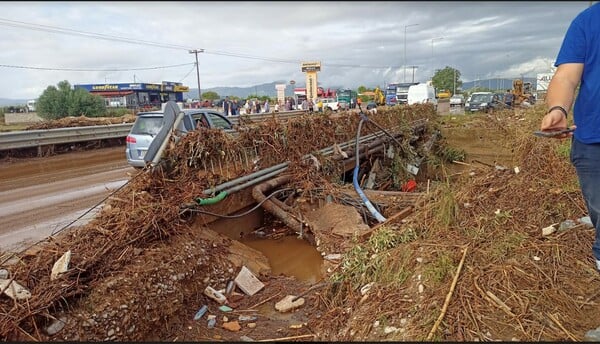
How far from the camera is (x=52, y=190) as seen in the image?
9.43 meters

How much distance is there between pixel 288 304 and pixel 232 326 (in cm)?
65

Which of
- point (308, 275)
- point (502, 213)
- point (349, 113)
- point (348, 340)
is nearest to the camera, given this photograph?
point (348, 340)

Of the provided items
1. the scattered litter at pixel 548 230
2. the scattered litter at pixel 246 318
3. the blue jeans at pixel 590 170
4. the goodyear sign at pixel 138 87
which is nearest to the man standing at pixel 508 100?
the scattered litter at pixel 548 230

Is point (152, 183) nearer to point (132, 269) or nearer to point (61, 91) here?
point (132, 269)

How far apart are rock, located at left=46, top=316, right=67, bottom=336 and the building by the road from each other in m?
45.0

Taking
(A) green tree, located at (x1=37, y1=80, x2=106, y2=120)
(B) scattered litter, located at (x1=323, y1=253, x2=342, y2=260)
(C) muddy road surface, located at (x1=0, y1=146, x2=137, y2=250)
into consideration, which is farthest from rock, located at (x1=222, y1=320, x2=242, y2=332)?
(A) green tree, located at (x1=37, y1=80, x2=106, y2=120)

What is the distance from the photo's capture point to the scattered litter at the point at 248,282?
4.82 metres

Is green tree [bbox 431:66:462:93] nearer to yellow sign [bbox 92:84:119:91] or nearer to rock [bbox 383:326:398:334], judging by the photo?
yellow sign [bbox 92:84:119:91]

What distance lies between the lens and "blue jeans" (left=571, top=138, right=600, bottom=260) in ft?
8.59

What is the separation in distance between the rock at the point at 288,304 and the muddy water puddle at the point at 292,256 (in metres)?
0.70

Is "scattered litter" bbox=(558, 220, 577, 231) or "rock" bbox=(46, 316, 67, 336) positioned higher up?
"scattered litter" bbox=(558, 220, 577, 231)

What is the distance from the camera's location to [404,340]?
2791 millimetres

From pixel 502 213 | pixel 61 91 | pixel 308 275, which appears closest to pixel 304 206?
pixel 308 275

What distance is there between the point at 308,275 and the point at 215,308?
145 cm
